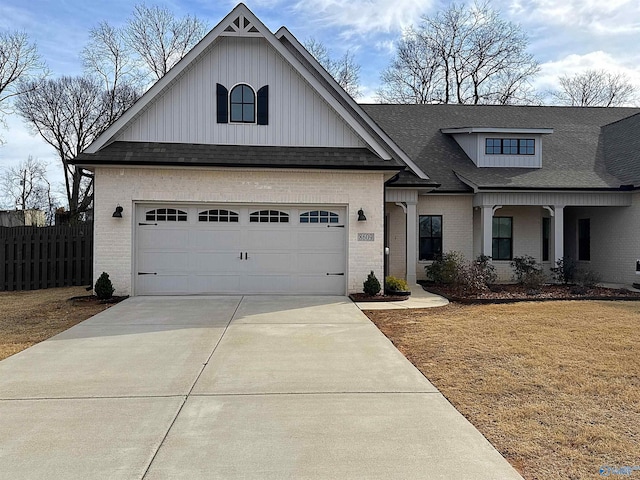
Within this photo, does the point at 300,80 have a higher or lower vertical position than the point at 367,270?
higher

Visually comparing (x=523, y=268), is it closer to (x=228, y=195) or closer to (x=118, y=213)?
(x=228, y=195)

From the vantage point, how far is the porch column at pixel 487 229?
1592 centimetres

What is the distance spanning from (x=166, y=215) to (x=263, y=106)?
148 inches

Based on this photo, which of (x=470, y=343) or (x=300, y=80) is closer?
(x=470, y=343)

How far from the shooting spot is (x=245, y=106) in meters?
13.1

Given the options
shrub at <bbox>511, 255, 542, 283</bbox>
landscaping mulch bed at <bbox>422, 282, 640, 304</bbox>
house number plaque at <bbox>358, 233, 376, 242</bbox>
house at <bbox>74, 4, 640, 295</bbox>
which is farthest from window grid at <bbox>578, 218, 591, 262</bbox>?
house number plaque at <bbox>358, 233, 376, 242</bbox>

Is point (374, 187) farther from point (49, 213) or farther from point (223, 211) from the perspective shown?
point (49, 213)

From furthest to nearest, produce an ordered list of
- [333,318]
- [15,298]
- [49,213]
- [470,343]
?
1. [49,213]
2. [15,298]
3. [333,318]
4. [470,343]

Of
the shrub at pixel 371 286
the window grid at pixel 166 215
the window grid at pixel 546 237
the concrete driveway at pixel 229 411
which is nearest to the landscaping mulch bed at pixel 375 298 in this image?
the shrub at pixel 371 286

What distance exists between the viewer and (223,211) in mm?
13094

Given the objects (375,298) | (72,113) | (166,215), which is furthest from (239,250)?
(72,113)

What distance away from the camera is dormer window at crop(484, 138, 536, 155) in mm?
17844

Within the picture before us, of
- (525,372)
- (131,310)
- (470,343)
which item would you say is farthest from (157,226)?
(525,372)

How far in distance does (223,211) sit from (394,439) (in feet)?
31.6
